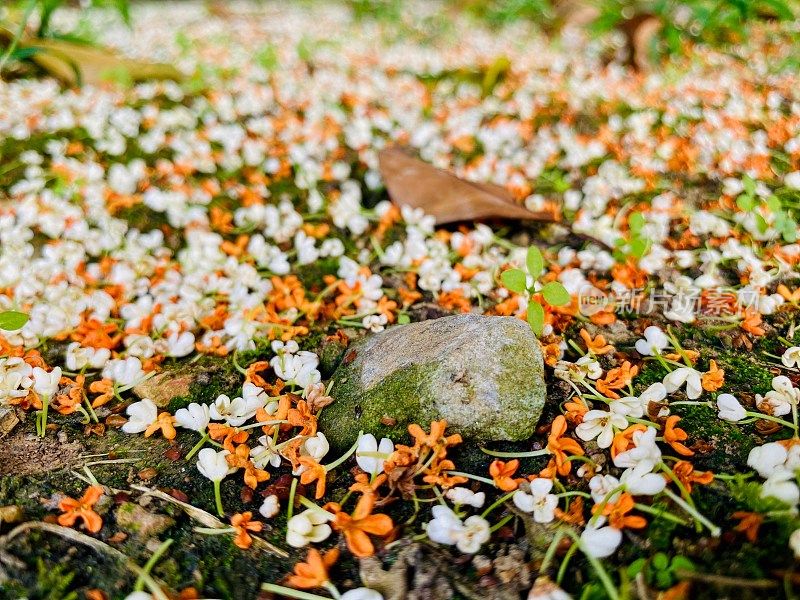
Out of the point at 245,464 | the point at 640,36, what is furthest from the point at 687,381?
the point at 640,36

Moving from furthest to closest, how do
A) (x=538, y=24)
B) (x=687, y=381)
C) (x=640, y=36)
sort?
(x=538, y=24) → (x=640, y=36) → (x=687, y=381)

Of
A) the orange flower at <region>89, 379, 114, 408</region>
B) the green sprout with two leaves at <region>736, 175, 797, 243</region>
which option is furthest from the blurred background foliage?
the orange flower at <region>89, 379, 114, 408</region>

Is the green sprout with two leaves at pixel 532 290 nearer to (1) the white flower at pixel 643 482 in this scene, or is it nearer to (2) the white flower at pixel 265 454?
(1) the white flower at pixel 643 482

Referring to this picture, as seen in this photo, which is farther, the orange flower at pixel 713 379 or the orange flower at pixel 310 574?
the orange flower at pixel 713 379

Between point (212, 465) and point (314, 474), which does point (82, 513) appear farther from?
point (314, 474)

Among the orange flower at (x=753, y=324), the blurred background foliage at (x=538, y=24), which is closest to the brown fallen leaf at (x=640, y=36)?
the blurred background foliage at (x=538, y=24)

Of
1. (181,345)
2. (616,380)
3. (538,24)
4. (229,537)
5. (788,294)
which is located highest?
(538,24)
